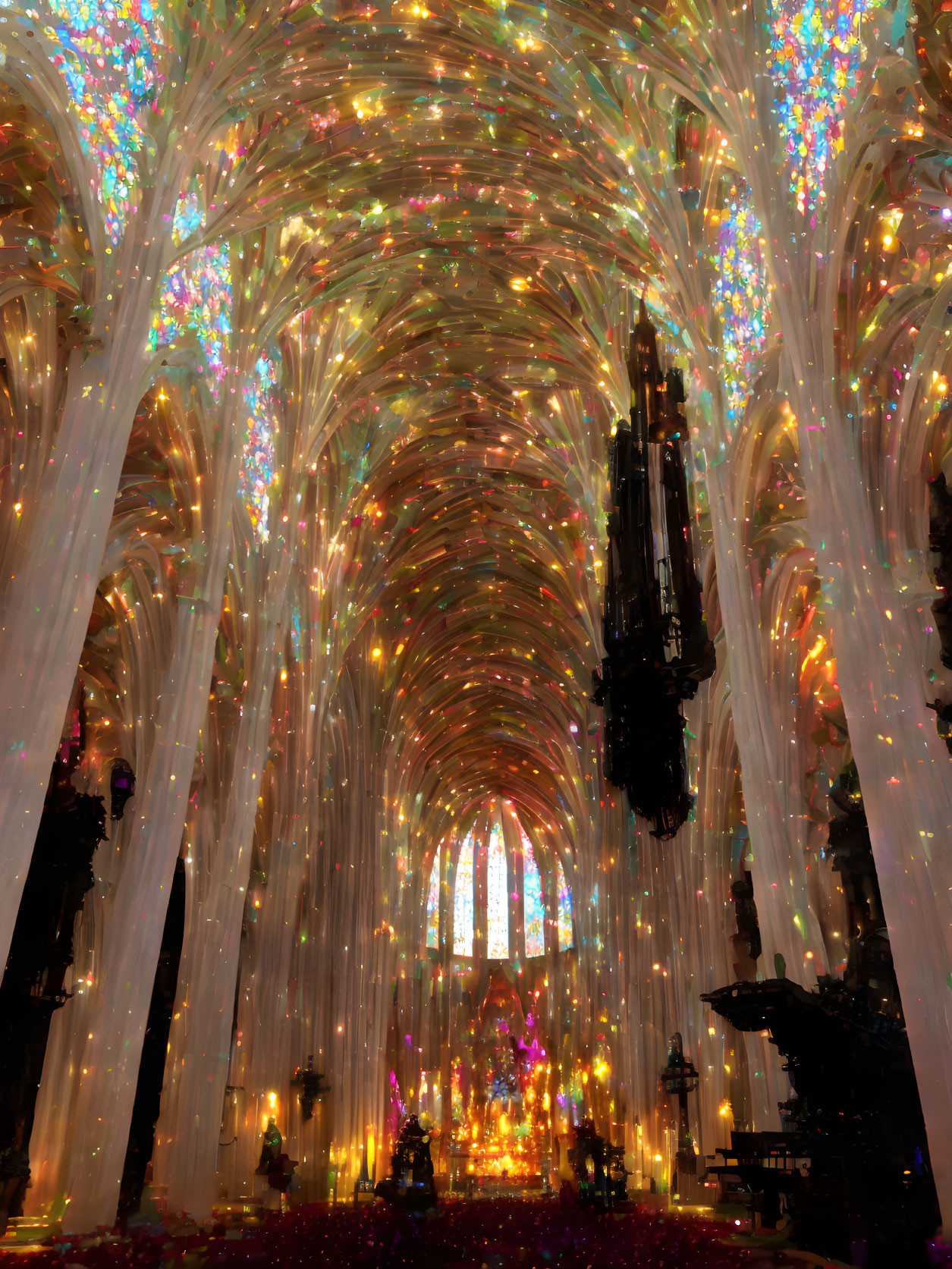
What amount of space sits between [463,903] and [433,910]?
2159 millimetres

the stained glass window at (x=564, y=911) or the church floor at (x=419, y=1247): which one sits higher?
the stained glass window at (x=564, y=911)

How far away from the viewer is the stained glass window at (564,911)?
36.6 metres

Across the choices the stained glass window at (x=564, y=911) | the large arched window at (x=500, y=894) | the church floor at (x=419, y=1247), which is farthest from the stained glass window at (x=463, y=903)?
the church floor at (x=419, y=1247)

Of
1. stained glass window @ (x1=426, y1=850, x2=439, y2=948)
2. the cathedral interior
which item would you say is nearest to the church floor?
the cathedral interior

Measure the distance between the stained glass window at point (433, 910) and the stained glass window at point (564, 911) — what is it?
494 cm

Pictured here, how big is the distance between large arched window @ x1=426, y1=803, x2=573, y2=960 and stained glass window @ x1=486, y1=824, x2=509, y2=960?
3 cm

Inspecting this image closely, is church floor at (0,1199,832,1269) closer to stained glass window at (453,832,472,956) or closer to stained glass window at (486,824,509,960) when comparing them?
stained glass window at (453,832,472,956)

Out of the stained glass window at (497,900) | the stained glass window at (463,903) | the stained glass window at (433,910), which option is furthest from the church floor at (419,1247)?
the stained glass window at (497,900)

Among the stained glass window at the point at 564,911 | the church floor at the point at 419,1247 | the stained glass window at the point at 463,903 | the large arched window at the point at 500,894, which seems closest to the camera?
the church floor at the point at 419,1247

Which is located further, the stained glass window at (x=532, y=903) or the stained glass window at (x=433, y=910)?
the stained glass window at (x=532, y=903)

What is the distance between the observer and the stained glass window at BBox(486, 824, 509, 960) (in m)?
38.5

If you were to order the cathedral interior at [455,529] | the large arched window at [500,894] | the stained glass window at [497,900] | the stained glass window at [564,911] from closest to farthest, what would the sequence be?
the cathedral interior at [455,529], the stained glass window at [564,911], the large arched window at [500,894], the stained glass window at [497,900]

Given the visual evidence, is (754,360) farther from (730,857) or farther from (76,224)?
(730,857)

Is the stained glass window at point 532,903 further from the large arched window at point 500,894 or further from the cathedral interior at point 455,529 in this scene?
the cathedral interior at point 455,529
